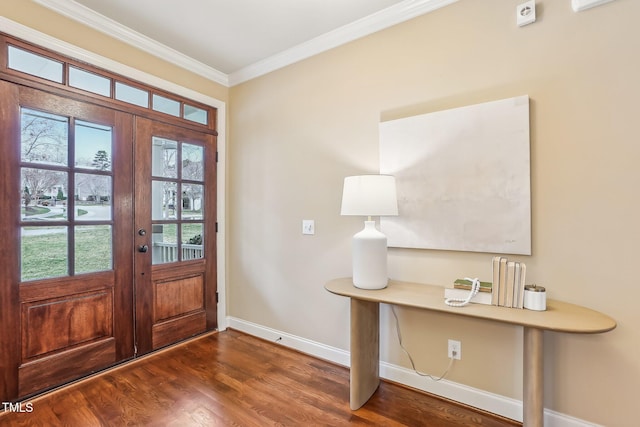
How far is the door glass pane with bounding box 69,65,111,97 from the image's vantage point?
2078 millimetres

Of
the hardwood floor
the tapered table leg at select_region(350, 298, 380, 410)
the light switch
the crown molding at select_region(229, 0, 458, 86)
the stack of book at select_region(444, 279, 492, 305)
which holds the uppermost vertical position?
the crown molding at select_region(229, 0, 458, 86)

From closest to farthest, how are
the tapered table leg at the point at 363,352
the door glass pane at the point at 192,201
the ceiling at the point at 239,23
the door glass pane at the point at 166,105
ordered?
the tapered table leg at the point at 363,352 → the ceiling at the point at 239,23 → the door glass pane at the point at 166,105 → the door glass pane at the point at 192,201

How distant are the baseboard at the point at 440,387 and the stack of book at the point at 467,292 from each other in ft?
2.16

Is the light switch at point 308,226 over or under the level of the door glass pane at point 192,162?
under

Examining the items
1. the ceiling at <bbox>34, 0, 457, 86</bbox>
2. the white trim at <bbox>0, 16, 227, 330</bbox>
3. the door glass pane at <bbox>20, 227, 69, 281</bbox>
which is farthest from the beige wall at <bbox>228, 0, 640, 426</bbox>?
the door glass pane at <bbox>20, 227, 69, 281</bbox>

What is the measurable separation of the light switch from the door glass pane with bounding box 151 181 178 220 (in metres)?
1.15

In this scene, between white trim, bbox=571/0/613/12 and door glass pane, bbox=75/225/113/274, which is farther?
door glass pane, bbox=75/225/113/274

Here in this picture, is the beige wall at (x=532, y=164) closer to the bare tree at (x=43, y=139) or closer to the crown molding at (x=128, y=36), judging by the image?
the crown molding at (x=128, y=36)

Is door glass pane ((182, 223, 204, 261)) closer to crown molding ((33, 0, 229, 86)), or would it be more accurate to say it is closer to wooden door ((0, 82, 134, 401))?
wooden door ((0, 82, 134, 401))

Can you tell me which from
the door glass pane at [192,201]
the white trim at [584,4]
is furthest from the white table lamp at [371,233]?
the door glass pane at [192,201]

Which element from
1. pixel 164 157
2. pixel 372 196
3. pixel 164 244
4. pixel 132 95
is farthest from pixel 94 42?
pixel 372 196

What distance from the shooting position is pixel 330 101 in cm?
238

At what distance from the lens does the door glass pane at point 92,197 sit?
6.84 ft

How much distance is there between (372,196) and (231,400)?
1.53 meters
